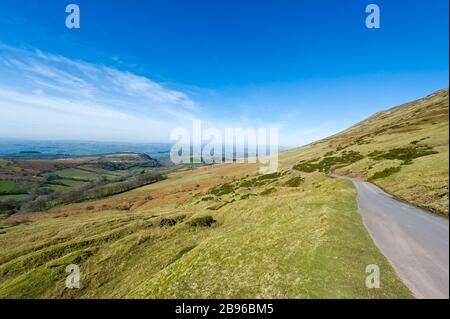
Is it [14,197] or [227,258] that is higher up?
[227,258]

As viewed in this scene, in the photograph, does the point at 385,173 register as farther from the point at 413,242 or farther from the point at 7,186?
the point at 7,186

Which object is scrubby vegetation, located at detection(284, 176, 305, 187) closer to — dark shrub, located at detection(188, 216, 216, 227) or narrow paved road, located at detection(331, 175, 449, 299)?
dark shrub, located at detection(188, 216, 216, 227)

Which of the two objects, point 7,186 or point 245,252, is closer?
point 245,252

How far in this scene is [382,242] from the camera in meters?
20.2

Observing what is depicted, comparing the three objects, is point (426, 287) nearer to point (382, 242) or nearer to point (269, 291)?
point (382, 242)

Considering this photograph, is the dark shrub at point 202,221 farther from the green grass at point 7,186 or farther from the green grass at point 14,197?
the green grass at point 7,186

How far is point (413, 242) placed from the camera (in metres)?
19.4

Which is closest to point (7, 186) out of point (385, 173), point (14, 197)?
point (14, 197)

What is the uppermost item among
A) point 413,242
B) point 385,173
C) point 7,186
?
point 385,173

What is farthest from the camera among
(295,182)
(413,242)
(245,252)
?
(295,182)

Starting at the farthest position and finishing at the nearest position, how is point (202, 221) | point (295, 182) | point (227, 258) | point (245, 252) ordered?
point (295, 182), point (202, 221), point (245, 252), point (227, 258)

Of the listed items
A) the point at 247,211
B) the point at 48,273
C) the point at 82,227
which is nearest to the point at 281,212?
the point at 247,211

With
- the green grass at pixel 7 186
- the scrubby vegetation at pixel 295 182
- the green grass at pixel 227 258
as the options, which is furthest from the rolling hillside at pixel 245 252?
the green grass at pixel 7 186

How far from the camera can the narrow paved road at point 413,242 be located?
14312 millimetres
